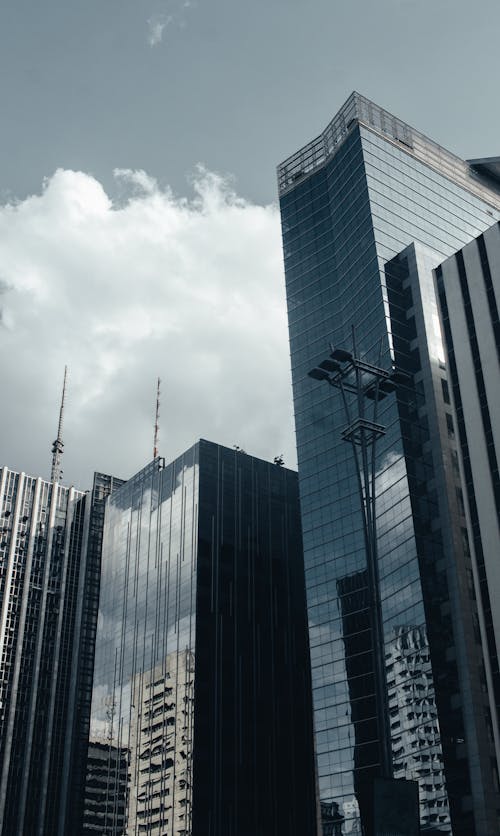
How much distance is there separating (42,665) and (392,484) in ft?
333

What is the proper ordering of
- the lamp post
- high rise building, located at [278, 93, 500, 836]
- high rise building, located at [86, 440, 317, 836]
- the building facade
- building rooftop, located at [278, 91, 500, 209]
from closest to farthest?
the lamp post → high rise building, located at [278, 93, 500, 836] → the building facade → high rise building, located at [86, 440, 317, 836] → building rooftop, located at [278, 91, 500, 209]

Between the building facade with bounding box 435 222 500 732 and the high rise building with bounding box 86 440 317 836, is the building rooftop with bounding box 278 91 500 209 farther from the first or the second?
the high rise building with bounding box 86 440 317 836

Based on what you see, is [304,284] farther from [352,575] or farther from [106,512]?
[106,512]

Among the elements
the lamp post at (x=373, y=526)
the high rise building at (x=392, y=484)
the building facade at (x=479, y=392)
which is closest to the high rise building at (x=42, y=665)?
the high rise building at (x=392, y=484)

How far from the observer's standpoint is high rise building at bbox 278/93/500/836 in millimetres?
97750

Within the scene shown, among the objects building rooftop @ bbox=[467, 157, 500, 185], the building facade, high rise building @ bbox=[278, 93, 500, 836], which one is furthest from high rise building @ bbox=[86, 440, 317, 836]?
building rooftop @ bbox=[467, 157, 500, 185]

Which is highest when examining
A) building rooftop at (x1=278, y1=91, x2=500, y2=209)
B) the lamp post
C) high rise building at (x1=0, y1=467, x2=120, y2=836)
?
building rooftop at (x1=278, y1=91, x2=500, y2=209)

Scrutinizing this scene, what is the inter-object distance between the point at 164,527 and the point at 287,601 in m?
24.3

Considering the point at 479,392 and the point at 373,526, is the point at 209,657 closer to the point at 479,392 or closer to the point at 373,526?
the point at 479,392

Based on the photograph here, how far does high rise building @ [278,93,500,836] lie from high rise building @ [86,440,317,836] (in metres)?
21.8

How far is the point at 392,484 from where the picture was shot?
11325 centimetres

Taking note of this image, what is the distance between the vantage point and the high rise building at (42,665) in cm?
17325

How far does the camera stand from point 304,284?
471ft

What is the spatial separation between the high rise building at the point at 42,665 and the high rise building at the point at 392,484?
8177 cm
